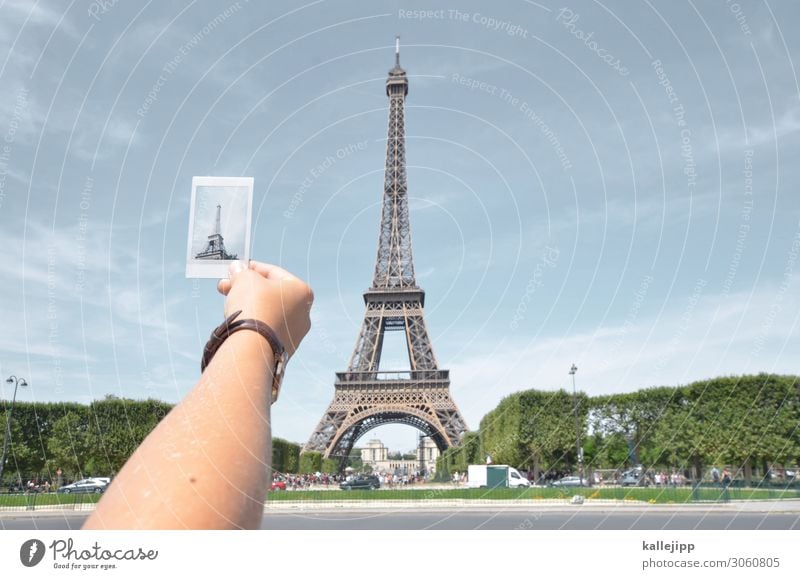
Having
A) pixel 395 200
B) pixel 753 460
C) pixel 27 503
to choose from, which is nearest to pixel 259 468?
pixel 27 503

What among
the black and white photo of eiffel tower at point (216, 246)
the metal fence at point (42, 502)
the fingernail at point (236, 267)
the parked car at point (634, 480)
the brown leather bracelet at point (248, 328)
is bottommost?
the parked car at point (634, 480)

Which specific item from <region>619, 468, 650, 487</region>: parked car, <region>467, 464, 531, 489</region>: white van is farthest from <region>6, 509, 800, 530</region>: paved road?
<region>619, 468, 650, 487</region>: parked car

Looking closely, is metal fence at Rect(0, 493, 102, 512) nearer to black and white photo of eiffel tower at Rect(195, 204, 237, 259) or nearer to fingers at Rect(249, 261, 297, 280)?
black and white photo of eiffel tower at Rect(195, 204, 237, 259)

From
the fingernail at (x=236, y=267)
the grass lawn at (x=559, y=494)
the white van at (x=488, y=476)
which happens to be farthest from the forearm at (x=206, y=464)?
the white van at (x=488, y=476)

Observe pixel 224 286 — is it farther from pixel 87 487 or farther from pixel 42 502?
pixel 87 487

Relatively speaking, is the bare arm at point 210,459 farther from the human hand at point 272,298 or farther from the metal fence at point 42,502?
the metal fence at point 42,502

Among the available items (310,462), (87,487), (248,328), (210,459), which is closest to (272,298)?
(248,328)
